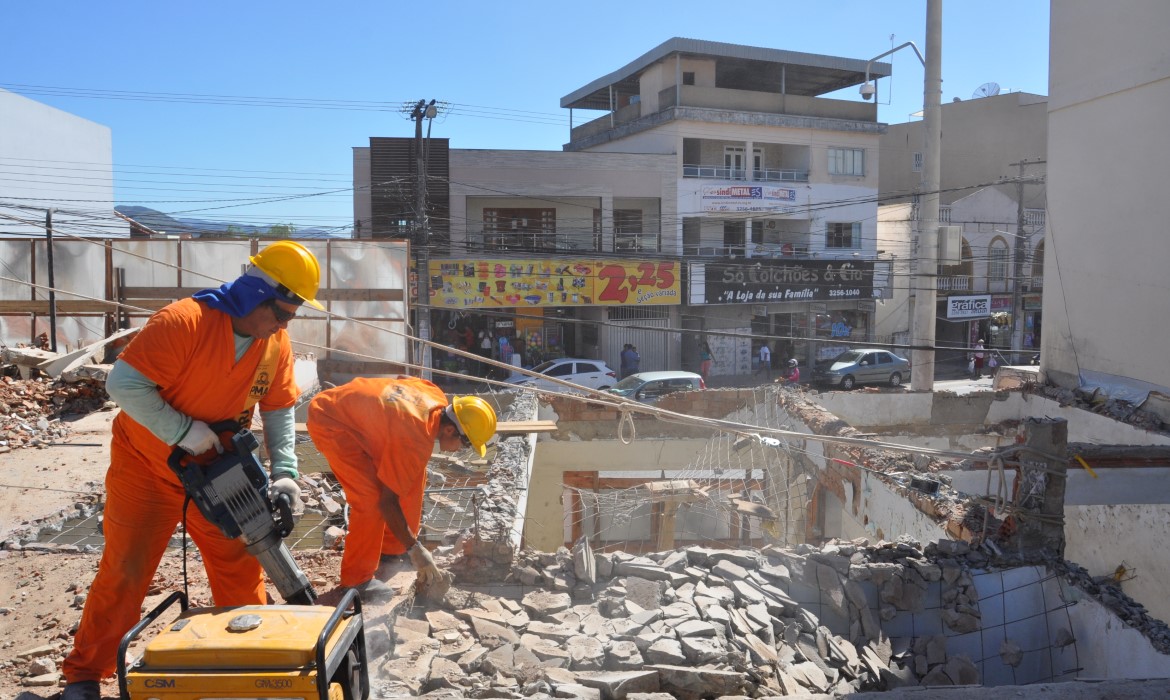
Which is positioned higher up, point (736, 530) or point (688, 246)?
point (688, 246)

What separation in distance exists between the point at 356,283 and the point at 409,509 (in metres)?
8.39

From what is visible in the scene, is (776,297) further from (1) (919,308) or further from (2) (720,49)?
(1) (919,308)

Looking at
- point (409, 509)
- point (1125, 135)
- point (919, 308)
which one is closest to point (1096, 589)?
point (409, 509)

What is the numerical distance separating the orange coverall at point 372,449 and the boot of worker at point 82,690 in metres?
1.41

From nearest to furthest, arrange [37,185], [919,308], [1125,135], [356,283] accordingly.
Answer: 1. [1125,135]
2. [356,283]
3. [919,308]
4. [37,185]

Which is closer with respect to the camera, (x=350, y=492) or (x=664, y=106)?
(x=350, y=492)

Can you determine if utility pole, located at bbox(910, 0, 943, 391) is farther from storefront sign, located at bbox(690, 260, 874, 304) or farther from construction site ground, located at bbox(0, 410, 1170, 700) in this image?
construction site ground, located at bbox(0, 410, 1170, 700)

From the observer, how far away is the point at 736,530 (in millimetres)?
11422

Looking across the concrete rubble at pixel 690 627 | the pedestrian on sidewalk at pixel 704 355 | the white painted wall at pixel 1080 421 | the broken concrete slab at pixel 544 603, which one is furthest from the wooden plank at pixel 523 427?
the pedestrian on sidewalk at pixel 704 355

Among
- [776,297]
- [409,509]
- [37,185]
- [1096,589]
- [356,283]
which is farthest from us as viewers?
[776,297]

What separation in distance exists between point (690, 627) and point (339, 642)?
7.46 ft

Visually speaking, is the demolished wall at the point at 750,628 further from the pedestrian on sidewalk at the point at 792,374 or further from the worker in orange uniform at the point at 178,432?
the pedestrian on sidewalk at the point at 792,374

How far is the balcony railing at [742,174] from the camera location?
1134 inches

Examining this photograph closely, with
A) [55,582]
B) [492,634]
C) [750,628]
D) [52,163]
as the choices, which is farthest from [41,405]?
[52,163]
